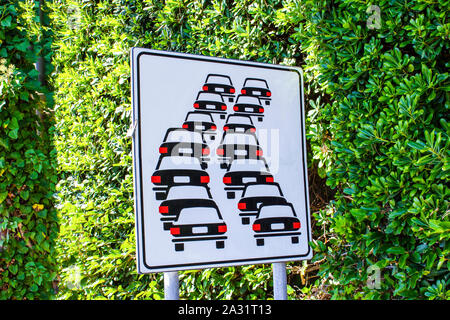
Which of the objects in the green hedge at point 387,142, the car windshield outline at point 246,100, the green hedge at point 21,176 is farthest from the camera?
the green hedge at point 21,176

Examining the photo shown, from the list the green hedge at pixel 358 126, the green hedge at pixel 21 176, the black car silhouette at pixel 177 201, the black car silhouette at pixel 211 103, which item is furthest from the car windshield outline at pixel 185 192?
the green hedge at pixel 21 176

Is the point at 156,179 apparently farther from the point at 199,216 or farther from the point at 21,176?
the point at 21,176

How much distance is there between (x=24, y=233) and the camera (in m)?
3.84

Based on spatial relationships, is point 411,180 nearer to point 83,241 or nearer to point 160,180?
point 160,180

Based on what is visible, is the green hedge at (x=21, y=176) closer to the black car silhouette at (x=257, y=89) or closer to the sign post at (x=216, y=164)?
the sign post at (x=216, y=164)

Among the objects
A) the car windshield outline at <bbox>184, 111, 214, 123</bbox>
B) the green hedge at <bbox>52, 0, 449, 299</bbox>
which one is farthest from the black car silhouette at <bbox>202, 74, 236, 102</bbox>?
the green hedge at <bbox>52, 0, 449, 299</bbox>

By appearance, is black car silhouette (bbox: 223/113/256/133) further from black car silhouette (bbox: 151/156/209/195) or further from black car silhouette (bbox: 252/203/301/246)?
black car silhouette (bbox: 252/203/301/246)

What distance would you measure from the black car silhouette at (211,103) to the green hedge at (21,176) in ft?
8.11

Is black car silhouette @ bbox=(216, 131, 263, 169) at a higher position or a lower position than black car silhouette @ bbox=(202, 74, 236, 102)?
lower

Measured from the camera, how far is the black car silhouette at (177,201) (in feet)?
5.45

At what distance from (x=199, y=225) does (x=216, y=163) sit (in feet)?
0.90

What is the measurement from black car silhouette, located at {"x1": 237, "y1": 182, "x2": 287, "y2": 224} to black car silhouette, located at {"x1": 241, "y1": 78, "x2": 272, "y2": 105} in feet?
1.32

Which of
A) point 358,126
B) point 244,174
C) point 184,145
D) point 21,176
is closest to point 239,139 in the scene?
point 244,174

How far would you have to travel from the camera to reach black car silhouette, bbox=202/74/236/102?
1.85 metres
